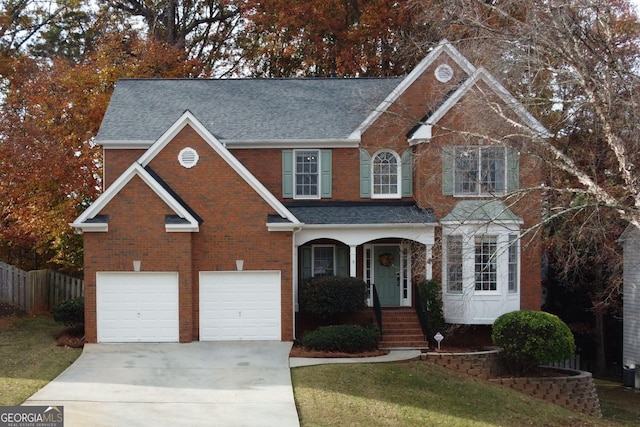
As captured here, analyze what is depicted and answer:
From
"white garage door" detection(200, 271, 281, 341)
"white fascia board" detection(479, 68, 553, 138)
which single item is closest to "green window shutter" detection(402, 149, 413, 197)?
"white fascia board" detection(479, 68, 553, 138)

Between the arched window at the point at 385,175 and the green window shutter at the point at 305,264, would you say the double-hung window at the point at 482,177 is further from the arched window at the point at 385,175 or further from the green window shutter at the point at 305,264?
the green window shutter at the point at 305,264

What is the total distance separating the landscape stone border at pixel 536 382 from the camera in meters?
20.8

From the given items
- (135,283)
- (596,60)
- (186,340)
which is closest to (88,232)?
(135,283)

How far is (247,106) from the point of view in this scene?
26359 mm

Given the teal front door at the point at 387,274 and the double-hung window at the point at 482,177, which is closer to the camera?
the double-hung window at the point at 482,177

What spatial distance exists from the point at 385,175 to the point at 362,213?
1844 mm

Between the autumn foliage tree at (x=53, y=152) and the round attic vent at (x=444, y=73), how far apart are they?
12.7 m

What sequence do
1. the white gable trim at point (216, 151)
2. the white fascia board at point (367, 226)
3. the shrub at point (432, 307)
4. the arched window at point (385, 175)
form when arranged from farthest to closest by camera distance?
1. the arched window at point (385, 175)
2. the white fascia board at point (367, 226)
3. the shrub at point (432, 307)
4. the white gable trim at point (216, 151)

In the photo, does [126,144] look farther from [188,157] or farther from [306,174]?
[306,174]

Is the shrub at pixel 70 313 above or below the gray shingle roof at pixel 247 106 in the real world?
below

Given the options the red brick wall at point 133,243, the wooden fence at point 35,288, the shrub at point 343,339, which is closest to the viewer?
the shrub at point 343,339

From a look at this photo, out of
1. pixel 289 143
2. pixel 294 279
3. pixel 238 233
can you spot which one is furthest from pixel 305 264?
pixel 289 143

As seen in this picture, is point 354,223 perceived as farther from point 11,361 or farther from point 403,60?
point 403,60

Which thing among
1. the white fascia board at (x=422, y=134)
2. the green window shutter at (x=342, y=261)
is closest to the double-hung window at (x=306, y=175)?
the green window shutter at (x=342, y=261)
